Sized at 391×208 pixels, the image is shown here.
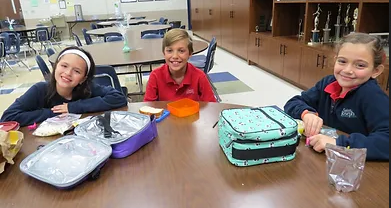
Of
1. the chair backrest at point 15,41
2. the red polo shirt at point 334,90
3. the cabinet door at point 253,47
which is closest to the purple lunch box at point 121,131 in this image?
the red polo shirt at point 334,90

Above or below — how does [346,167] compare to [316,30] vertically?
below

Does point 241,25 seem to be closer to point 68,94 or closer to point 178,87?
point 178,87

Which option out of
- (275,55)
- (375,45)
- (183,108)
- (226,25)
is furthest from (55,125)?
(226,25)

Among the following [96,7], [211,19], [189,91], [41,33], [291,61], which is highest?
[96,7]

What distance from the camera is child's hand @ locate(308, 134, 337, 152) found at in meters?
1.02

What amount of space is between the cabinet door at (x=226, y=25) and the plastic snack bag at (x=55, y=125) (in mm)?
5626

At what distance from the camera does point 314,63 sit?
12.3 feet

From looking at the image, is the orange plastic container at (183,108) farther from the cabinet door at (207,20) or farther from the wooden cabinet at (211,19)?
the cabinet door at (207,20)

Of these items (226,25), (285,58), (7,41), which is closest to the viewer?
(285,58)

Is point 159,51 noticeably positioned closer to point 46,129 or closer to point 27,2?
point 46,129

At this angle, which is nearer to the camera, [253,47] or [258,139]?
[258,139]

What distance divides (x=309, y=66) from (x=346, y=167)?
3.26m

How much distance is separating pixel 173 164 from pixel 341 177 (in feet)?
1.65

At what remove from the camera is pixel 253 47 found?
216 inches
